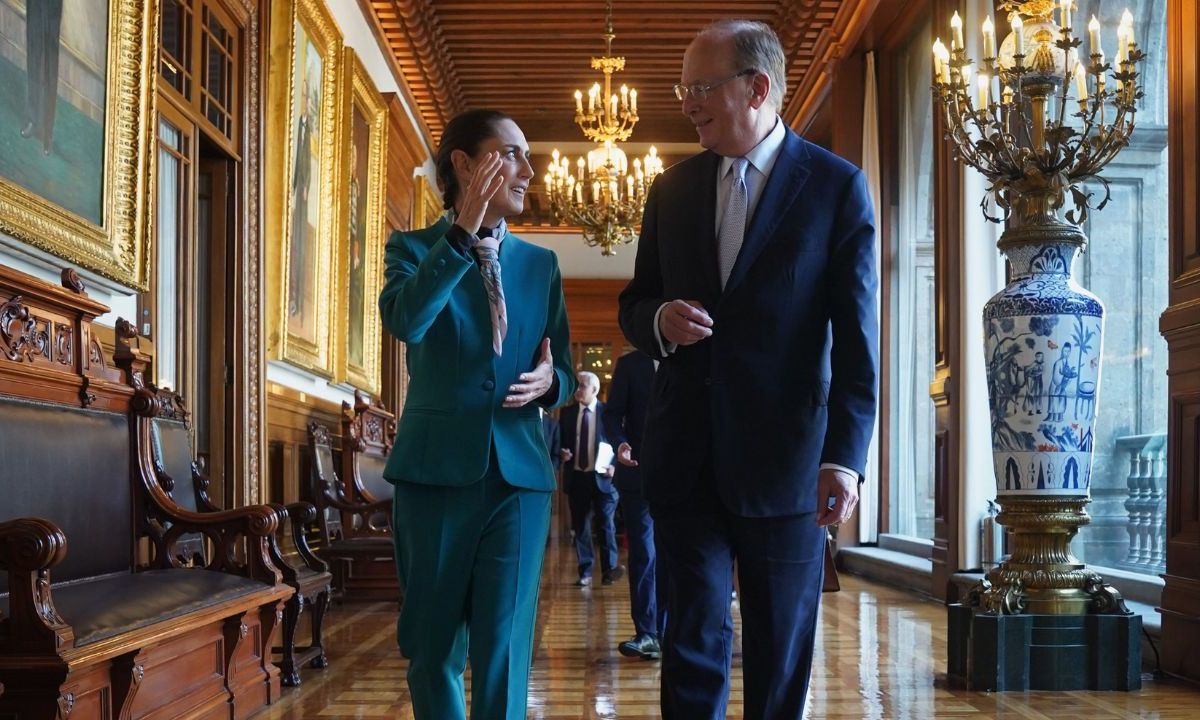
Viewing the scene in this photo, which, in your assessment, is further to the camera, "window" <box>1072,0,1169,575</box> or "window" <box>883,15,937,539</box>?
"window" <box>883,15,937,539</box>

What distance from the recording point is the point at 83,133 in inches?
161

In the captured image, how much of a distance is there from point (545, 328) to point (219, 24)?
13.7 ft

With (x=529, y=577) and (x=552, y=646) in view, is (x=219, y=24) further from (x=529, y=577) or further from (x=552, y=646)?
(x=529, y=577)

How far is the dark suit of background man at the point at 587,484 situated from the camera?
9.41 m

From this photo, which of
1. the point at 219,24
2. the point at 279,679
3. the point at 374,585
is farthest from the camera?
the point at 374,585

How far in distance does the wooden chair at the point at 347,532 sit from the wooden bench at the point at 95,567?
102 inches

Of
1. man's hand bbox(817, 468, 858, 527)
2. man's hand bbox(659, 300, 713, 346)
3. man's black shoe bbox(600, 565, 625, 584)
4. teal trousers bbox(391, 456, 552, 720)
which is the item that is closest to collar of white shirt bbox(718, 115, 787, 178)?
man's hand bbox(659, 300, 713, 346)

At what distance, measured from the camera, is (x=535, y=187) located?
15734 mm

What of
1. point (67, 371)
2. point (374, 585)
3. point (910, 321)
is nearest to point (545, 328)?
point (67, 371)

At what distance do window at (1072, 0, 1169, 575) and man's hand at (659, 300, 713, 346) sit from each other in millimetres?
4451

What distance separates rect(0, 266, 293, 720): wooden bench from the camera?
246 centimetres

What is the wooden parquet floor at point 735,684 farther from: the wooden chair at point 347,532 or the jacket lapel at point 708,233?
the jacket lapel at point 708,233

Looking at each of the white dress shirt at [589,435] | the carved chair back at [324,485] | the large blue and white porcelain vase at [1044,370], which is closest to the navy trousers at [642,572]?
the large blue and white porcelain vase at [1044,370]

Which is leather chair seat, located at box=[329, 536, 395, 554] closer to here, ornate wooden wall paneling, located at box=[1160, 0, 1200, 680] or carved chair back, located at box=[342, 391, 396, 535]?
carved chair back, located at box=[342, 391, 396, 535]
